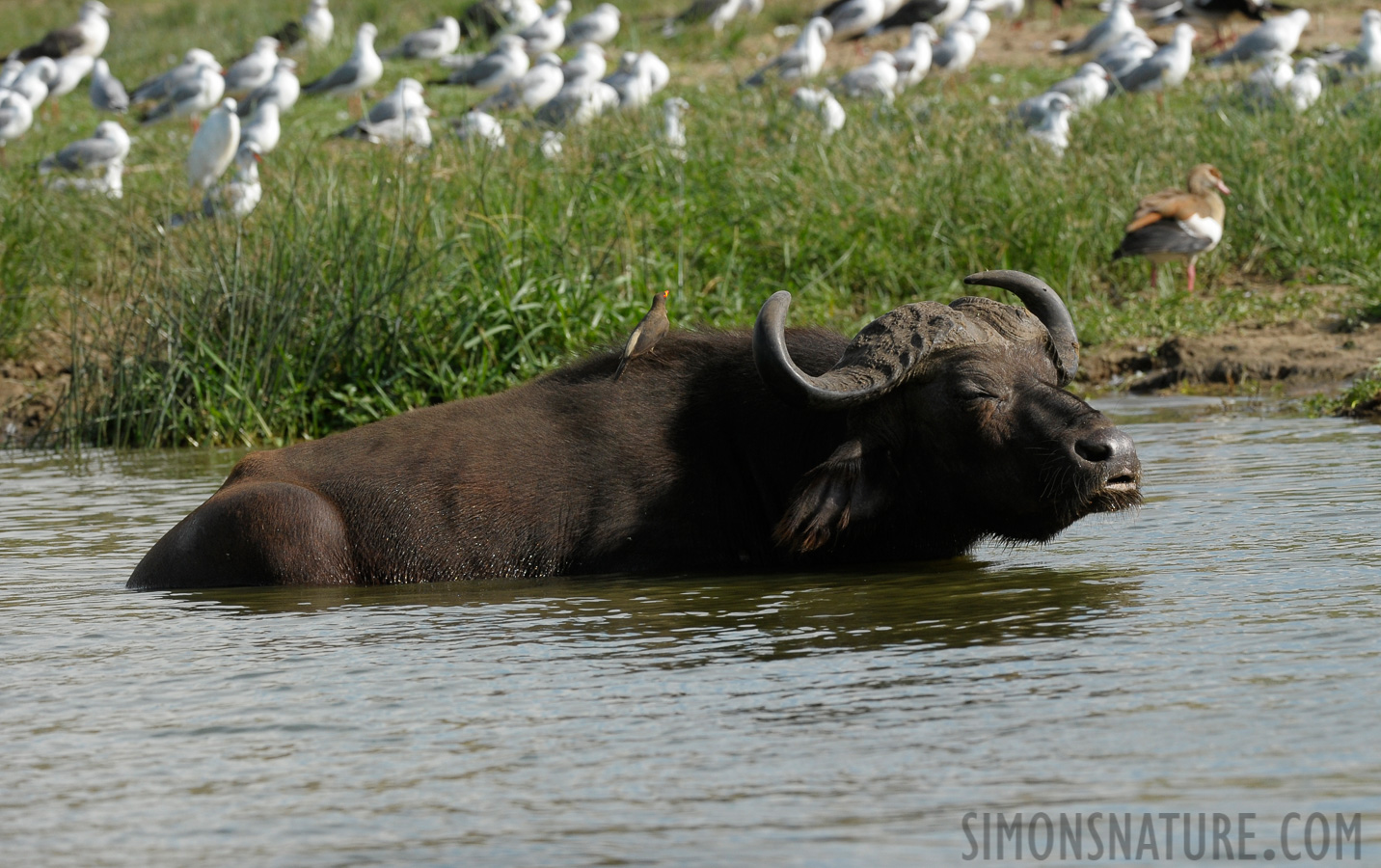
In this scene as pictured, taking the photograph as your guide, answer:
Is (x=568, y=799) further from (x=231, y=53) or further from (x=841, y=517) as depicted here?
(x=231, y=53)

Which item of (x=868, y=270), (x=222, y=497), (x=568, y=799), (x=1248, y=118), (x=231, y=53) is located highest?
(x=231, y=53)

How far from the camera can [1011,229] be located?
12.0m

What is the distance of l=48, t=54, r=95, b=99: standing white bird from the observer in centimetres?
2800

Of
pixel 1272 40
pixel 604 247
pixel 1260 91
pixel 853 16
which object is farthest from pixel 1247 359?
pixel 853 16

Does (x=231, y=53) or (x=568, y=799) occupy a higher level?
(x=231, y=53)

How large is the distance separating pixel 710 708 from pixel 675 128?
10.5 meters

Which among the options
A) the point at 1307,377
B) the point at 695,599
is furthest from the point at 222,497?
the point at 1307,377

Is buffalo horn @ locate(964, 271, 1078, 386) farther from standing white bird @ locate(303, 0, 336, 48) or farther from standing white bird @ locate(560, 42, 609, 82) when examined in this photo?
standing white bird @ locate(303, 0, 336, 48)

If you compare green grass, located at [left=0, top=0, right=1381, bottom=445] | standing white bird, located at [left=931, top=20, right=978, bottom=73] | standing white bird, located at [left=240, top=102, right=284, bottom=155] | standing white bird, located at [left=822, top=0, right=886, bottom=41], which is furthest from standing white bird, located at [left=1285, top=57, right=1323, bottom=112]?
standing white bird, located at [left=822, top=0, right=886, bottom=41]

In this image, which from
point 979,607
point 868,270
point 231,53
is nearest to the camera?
point 979,607

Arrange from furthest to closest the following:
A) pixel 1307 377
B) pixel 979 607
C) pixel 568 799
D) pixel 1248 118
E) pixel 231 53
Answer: pixel 231 53 → pixel 1248 118 → pixel 1307 377 → pixel 979 607 → pixel 568 799

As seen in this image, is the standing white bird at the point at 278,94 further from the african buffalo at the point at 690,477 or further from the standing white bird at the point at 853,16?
the african buffalo at the point at 690,477

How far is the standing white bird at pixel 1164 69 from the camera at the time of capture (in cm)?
2067

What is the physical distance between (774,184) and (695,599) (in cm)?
770
